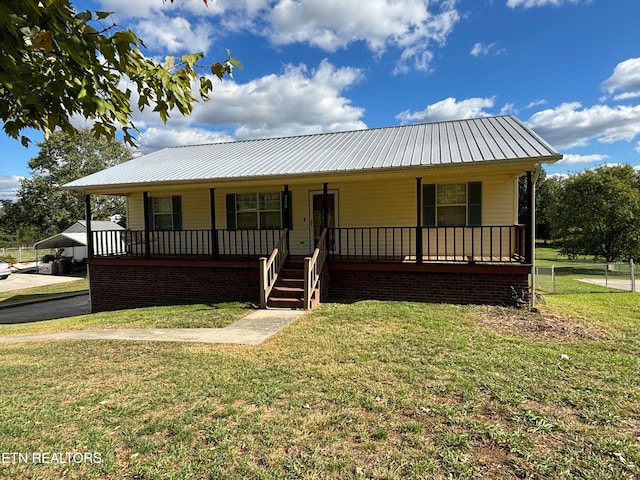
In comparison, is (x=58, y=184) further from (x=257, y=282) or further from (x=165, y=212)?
(x=257, y=282)

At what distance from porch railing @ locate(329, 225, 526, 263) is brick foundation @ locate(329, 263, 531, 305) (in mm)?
415

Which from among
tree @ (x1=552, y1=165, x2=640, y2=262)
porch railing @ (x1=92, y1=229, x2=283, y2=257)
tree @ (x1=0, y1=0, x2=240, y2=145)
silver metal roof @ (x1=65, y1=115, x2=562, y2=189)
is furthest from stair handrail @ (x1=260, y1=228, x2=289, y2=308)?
tree @ (x1=552, y1=165, x2=640, y2=262)

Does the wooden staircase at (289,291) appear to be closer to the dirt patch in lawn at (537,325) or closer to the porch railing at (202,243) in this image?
the porch railing at (202,243)

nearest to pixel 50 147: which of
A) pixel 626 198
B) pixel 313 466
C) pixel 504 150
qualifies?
pixel 504 150

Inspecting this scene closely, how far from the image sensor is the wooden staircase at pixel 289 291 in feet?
29.2

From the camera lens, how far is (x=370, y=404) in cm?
387

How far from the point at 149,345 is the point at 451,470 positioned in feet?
16.8

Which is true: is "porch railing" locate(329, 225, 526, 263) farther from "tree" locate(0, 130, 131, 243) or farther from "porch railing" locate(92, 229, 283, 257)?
"tree" locate(0, 130, 131, 243)

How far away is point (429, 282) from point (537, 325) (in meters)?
2.72

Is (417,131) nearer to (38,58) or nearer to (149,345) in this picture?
(149,345)

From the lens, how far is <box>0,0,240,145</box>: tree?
2256 millimetres

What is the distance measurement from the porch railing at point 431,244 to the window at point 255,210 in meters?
1.89

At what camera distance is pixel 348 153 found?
441 inches

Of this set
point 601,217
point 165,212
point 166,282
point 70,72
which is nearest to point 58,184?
point 165,212
